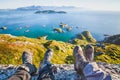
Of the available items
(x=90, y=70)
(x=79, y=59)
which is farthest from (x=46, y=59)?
(x=90, y=70)

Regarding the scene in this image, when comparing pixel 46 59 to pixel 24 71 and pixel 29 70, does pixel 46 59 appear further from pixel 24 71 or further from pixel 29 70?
pixel 24 71

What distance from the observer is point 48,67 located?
1196cm

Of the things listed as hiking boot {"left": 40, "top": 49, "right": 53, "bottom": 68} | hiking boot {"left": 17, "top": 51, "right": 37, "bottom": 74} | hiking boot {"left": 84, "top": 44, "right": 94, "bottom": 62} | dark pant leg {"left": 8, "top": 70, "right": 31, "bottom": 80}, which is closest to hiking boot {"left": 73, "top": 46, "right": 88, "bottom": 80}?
hiking boot {"left": 84, "top": 44, "right": 94, "bottom": 62}

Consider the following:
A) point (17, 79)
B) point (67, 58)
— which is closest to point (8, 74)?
point (17, 79)

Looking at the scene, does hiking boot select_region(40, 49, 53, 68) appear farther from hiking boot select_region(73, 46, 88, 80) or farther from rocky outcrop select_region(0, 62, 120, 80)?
hiking boot select_region(73, 46, 88, 80)

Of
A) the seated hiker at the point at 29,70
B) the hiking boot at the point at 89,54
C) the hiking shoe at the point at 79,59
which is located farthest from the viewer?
the hiking boot at the point at 89,54

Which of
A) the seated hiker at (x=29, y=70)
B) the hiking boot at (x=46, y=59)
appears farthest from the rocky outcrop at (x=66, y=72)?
the seated hiker at (x=29, y=70)

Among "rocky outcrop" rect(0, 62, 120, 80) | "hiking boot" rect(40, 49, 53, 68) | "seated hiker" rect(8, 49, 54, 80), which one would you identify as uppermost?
"seated hiker" rect(8, 49, 54, 80)

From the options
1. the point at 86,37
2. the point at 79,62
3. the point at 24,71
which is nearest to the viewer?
the point at 24,71

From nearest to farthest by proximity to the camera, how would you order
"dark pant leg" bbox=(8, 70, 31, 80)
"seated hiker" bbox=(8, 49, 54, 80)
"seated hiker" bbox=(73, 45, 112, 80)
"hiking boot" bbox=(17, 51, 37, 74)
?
"seated hiker" bbox=(73, 45, 112, 80), "dark pant leg" bbox=(8, 70, 31, 80), "seated hiker" bbox=(8, 49, 54, 80), "hiking boot" bbox=(17, 51, 37, 74)

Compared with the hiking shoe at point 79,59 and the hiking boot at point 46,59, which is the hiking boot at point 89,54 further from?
the hiking boot at point 46,59

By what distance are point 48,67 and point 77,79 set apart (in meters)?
1.84

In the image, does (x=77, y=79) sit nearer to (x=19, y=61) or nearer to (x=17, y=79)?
(x=17, y=79)

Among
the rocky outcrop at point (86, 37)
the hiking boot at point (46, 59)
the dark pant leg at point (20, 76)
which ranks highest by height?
the dark pant leg at point (20, 76)
